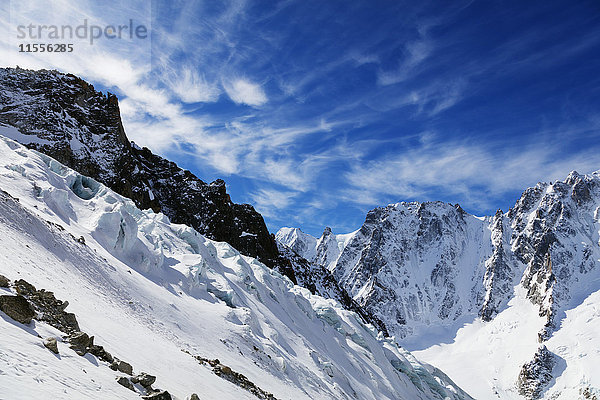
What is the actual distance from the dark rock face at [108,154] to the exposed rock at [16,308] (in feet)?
181

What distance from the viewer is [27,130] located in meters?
60.2

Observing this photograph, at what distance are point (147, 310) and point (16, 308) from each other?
10296mm

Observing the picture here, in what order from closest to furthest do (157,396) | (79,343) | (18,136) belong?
(157,396) → (79,343) → (18,136)

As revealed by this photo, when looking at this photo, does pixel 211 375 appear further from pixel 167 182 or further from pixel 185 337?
pixel 167 182

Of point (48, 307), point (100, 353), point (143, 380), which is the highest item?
point (48, 307)

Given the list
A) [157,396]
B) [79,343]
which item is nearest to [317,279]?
[79,343]

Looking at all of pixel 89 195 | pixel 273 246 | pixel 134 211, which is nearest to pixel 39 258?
pixel 89 195

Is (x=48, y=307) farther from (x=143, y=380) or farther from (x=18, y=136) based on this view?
(x=18, y=136)

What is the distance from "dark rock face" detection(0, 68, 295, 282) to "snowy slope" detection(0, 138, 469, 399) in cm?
3485

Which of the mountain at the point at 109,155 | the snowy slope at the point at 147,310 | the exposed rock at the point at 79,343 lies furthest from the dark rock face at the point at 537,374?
the exposed rock at the point at 79,343

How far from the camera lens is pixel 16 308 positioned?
33.9ft

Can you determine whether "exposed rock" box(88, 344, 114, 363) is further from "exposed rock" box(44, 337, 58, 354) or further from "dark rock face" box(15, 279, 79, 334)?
"exposed rock" box(44, 337, 58, 354)

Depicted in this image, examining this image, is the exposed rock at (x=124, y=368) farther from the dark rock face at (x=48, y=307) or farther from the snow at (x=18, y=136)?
the snow at (x=18, y=136)

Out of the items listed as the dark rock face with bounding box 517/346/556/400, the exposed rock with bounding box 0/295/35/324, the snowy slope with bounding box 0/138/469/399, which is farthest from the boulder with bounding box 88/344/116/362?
the dark rock face with bounding box 517/346/556/400
